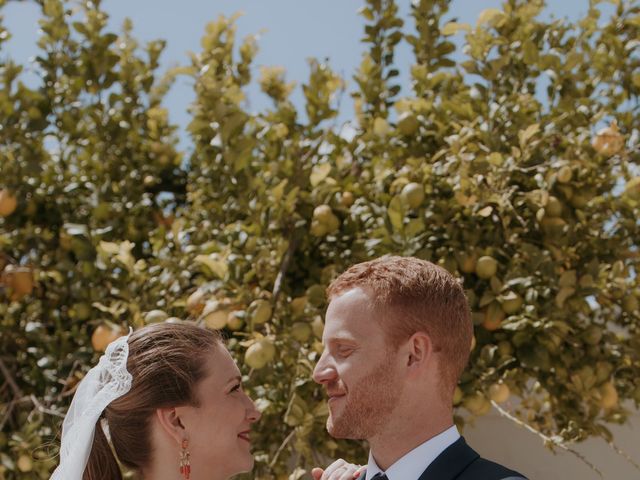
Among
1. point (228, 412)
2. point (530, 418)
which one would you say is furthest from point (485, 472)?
point (530, 418)

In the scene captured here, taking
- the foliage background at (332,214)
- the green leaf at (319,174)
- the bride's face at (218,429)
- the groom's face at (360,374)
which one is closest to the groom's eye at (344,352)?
the groom's face at (360,374)

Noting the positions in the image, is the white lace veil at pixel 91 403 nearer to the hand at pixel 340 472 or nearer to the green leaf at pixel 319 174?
the hand at pixel 340 472

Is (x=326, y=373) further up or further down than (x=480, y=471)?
further up

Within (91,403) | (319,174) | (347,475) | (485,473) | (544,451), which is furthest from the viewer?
(544,451)

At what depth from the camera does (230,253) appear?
109 inches

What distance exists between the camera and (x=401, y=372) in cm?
161

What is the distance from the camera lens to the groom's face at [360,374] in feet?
5.23

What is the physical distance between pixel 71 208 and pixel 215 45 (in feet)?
2.82

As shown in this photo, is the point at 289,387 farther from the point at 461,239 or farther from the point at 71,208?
the point at 71,208

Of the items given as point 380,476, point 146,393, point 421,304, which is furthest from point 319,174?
point 380,476

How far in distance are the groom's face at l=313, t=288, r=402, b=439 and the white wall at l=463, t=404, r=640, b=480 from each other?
2.06 metres

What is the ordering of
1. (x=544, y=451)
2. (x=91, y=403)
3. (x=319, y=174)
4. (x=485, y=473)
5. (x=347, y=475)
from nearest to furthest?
(x=485, y=473), (x=347, y=475), (x=91, y=403), (x=319, y=174), (x=544, y=451)

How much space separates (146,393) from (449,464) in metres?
0.70

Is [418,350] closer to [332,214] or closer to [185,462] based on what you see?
[185,462]
